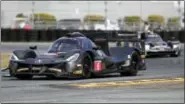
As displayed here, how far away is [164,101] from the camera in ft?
34.2

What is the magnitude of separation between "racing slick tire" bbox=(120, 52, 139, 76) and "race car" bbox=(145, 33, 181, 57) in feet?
34.2

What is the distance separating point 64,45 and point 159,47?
13.2 meters

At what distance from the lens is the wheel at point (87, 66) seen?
15.1m

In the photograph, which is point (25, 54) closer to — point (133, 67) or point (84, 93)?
point (133, 67)

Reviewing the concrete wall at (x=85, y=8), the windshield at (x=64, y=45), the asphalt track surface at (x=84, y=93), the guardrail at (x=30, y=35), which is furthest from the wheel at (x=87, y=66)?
the concrete wall at (x=85, y=8)

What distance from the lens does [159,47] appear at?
92.9 feet

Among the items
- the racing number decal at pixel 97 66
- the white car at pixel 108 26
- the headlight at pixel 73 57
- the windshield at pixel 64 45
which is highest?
the windshield at pixel 64 45

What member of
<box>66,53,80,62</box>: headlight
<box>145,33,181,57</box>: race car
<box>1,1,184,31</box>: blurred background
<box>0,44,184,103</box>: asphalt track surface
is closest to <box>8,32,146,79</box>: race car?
<box>66,53,80,62</box>: headlight

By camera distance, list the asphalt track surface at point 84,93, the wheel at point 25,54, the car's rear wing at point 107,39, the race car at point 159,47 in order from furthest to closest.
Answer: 1. the race car at point 159,47
2. the car's rear wing at point 107,39
3. the wheel at point 25,54
4. the asphalt track surface at point 84,93

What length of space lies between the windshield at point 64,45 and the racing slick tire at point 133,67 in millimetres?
2135

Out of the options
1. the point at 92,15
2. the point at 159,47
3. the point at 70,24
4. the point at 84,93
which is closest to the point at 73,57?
the point at 84,93

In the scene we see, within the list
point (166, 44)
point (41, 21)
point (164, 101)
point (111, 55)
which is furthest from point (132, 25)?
point (164, 101)

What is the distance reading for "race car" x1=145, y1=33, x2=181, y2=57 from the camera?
92.3 feet

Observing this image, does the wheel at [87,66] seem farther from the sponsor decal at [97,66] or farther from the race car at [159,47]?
the race car at [159,47]
